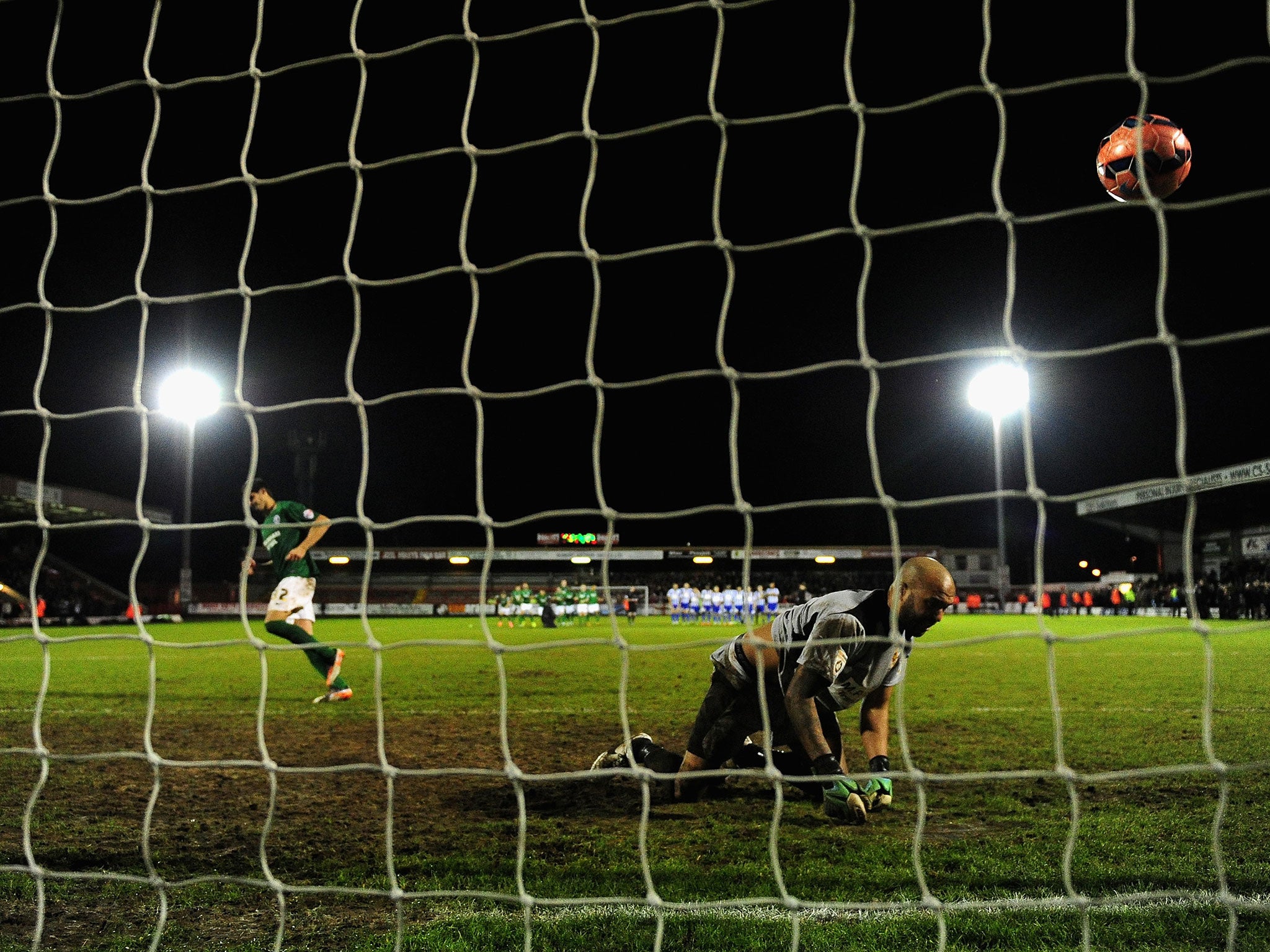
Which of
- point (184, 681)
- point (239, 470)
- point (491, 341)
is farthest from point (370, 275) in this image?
point (239, 470)

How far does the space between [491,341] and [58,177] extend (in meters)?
26.7

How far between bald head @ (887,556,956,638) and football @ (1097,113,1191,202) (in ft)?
6.70

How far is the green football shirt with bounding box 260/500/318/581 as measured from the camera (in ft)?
24.0

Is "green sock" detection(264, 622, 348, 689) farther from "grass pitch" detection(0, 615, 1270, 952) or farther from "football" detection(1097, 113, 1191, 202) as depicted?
"football" detection(1097, 113, 1191, 202)

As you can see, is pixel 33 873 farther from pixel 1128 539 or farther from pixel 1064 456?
pixel 1128 539

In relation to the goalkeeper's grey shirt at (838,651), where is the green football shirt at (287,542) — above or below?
above

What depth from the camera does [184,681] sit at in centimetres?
993

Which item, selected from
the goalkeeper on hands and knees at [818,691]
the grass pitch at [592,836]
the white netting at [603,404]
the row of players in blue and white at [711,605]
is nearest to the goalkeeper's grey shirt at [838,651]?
the goalkeeper on hands and knees at [818,691]

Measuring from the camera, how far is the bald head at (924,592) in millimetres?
3639

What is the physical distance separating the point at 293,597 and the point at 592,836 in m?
4.81

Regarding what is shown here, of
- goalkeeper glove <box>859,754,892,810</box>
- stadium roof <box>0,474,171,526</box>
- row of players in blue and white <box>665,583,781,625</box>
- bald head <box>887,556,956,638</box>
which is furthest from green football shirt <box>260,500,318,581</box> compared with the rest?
stadium roof <box>0,474,171,526</box>

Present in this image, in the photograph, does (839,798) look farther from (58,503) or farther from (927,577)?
(58,503)

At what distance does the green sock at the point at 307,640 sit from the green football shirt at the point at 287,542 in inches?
16.1

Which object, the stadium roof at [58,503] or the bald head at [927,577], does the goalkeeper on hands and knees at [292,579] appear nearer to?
the bald head at [927,577]
